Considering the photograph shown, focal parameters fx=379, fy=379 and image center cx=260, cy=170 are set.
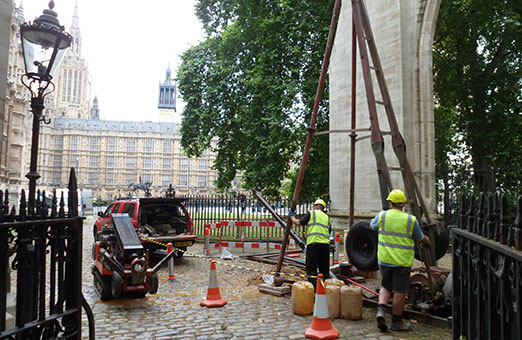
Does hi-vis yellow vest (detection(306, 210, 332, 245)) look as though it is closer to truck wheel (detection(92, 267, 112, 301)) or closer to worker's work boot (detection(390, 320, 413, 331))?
worker's work boot (detection(390, 320, 413, 331))

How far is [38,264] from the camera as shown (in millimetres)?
3188

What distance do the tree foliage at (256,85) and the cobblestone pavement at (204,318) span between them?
10024 millimetres

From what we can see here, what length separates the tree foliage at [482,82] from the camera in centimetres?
1535

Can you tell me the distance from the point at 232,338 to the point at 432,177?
9.07 metres

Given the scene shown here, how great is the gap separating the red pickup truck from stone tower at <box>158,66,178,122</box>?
365 ft

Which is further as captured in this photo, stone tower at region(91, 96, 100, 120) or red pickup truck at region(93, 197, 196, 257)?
stone tower at region(91, 96, 100, 120)

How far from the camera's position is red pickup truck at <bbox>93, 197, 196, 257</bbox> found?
422 inches

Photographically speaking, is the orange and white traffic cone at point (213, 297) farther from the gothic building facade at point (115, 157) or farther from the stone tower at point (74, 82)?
the stone tower at point (74, 82)

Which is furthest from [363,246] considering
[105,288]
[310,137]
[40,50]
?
[40,50]

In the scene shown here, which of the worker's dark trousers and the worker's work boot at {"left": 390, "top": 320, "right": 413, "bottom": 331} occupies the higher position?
the worker's dark trousers

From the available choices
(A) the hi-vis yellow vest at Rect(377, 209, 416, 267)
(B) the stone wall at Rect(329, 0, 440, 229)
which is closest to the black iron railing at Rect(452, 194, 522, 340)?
(A) the hi-vis yellow vest at Rect(377, 209, 416, 267)

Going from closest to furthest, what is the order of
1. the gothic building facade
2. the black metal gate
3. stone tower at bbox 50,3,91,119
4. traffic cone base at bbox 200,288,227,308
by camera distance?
the black metal gate
traffic cone base at bbox 200,288,227,308
the gothic building facade
stone tower at bbox 50,3,91,119

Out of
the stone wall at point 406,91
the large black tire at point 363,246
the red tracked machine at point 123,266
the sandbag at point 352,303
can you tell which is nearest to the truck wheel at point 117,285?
the red tracked machine at point 123,266

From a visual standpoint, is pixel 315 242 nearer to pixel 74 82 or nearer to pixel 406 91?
pixel 406 91
